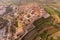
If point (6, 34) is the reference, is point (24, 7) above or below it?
above

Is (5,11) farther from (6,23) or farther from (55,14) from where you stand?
(55,14)

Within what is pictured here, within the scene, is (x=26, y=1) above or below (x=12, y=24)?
above

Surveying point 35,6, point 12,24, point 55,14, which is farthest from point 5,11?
point 55,14

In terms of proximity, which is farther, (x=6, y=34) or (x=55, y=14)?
(x=55, y=14)

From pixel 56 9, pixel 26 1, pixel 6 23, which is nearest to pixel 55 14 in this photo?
pixel 56 9

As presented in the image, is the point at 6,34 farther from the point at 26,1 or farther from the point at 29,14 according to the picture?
the point at 26,1

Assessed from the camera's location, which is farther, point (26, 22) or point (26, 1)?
point (26, 1)
